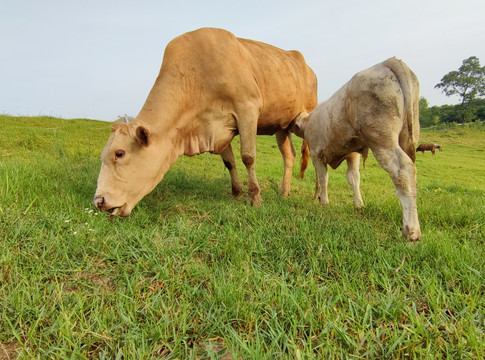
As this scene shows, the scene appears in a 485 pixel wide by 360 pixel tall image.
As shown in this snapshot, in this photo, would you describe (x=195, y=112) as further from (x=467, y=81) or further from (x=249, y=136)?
(x=467, y=81)

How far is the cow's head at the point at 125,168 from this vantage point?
3154 mm

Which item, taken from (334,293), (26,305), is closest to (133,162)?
(26,305)

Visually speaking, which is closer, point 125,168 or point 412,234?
point 412,234

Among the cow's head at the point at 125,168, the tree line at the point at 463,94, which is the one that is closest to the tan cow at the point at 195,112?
the cow's head at the point at 125,168

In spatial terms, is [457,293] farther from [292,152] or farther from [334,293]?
[292,152]

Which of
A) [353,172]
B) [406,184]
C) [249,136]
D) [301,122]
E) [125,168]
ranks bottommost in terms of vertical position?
[353,172]

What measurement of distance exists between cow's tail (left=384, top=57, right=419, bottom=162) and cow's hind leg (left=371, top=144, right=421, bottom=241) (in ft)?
1.06

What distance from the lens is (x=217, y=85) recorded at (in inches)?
159

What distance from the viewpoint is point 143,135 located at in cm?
329

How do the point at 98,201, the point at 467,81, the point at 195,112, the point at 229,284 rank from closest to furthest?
the point at 229,284 < the point at 98,201 < the point at 195,112 < the point at 467,81

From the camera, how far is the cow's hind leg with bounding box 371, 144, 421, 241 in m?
2.76

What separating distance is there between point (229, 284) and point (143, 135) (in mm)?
2129

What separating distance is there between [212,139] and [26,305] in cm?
297

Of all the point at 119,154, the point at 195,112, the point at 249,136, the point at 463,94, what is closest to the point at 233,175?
the point at 249,136
